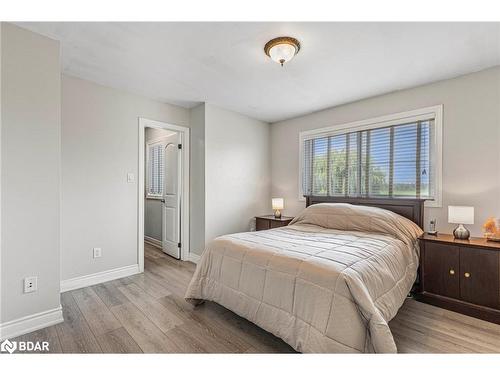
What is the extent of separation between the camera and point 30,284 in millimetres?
1964

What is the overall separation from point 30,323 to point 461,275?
374 cm

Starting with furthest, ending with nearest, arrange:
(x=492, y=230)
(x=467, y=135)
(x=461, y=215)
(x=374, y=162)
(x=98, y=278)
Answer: (x=374, y=162)
(x=98, y=278)
(x=467, y=135)
(x=461, y=215)
(x=492, y=230)

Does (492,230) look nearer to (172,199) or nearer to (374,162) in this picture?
(374,162)

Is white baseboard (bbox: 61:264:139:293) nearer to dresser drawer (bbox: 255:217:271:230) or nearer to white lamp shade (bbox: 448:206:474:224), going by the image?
dresser drawer (bbox: 255:217:271:230)

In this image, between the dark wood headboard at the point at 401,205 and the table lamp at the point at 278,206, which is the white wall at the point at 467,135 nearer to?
the dark wood headboard at the point at 401,205

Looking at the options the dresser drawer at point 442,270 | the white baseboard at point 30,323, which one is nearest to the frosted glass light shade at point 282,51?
the dresser drawer at point 442,270

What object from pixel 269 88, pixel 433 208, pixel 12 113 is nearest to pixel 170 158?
pixel 269 88

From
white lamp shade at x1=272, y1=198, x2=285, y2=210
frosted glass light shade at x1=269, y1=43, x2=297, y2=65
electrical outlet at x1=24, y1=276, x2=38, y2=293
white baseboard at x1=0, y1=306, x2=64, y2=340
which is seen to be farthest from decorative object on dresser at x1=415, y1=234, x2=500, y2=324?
electrical outlet at x1=24, y1=276, x2=38, y2=293

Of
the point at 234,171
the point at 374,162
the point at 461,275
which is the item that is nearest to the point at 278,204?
the point at 234,171

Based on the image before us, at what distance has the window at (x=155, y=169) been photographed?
4.70 m

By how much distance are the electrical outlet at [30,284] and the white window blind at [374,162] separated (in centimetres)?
355

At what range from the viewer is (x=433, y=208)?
9.42 feet
